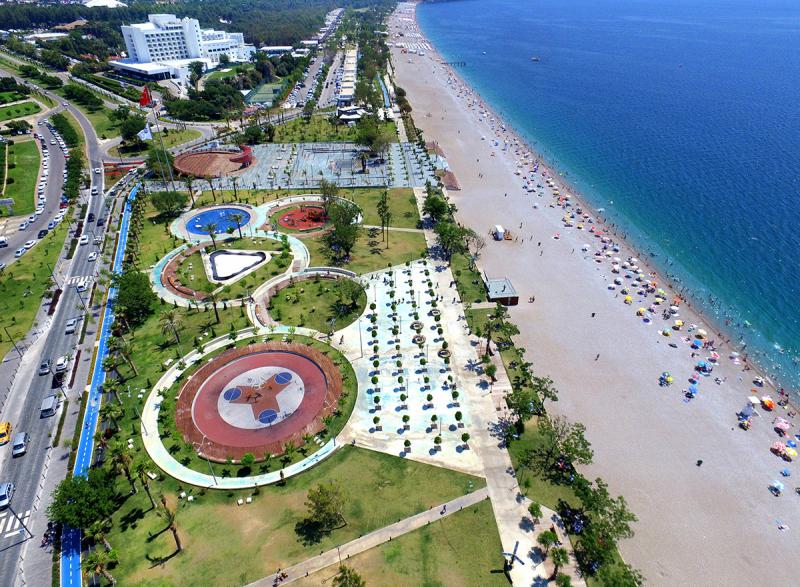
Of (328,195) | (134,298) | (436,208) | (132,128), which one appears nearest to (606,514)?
(436,208)

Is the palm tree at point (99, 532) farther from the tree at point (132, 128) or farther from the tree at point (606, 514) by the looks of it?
the tree at point (132, 128)

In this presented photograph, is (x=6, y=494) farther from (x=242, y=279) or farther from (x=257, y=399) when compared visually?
(x=242, y=279)

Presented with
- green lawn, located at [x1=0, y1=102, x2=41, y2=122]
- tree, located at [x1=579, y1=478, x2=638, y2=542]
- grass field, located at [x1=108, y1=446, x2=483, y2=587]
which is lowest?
grass field, located at [x1=108, y1=446, x2=483, y2=587]

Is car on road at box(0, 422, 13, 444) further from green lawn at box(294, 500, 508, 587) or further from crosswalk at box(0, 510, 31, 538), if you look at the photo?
green lawn at box(294, 500, 508, 587)

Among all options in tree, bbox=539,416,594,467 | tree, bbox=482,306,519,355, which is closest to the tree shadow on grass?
tree, bbox=539,416,594,467

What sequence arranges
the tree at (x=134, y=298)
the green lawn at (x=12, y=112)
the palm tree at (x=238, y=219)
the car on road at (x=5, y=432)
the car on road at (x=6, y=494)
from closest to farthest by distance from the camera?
1. the car on road at (x=6, y=494)
2. the car on road at (x=5, y=432)
3. the tree at (x=134, y=298)
4. the palm tree at (x=238, y=219)
5. the green lawn at (x=12, y=112)

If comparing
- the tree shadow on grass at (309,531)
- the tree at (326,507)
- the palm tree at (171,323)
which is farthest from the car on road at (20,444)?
the tree at (326,507)
